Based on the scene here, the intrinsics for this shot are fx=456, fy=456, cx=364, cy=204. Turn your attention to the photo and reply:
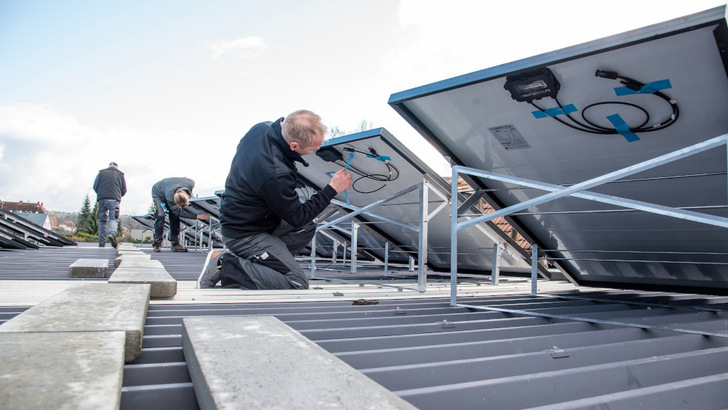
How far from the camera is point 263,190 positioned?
3.19 m

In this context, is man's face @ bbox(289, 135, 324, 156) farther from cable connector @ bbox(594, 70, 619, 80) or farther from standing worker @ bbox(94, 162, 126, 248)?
standing worker @ bbox(94, 162, 126, 248)

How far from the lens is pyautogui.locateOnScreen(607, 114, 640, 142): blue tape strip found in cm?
273

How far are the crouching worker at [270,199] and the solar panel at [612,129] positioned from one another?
729 mm

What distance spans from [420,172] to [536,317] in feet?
6.69

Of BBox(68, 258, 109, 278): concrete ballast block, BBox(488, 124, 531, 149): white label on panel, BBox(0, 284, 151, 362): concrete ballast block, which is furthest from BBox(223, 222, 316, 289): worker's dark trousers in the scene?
BBox(488, 124, 531, 149): white label on panel

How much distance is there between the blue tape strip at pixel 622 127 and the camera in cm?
273

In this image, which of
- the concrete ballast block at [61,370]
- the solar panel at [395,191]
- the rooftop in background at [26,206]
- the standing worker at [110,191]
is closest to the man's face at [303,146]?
the solar panel at [395,191]

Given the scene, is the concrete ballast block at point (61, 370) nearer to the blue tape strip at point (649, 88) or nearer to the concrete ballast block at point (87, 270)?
the blue tape strip at point (649, 88)

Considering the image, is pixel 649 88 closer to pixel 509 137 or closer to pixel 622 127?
pixel 622 127

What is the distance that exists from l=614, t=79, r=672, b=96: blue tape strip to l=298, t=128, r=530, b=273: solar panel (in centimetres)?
179

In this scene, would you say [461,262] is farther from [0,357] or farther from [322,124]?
[0,357]

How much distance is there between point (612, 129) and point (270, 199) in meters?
2.27

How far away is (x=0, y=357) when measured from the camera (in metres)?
0.96

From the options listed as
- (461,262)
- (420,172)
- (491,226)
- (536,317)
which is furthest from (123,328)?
(461,262)
